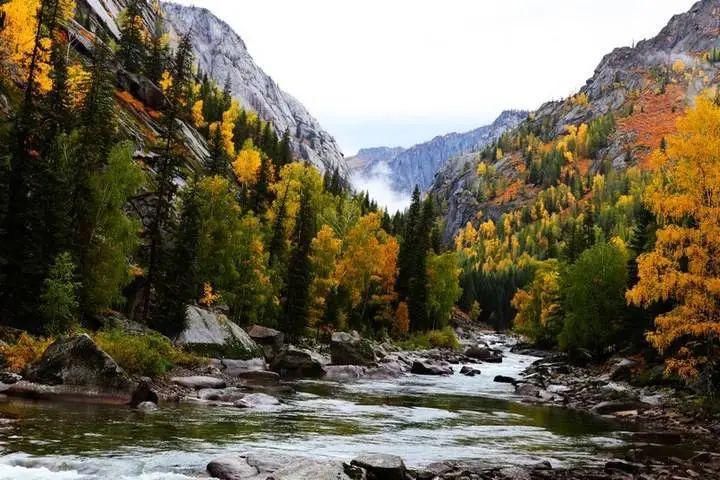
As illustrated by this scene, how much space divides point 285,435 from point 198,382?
441 inches

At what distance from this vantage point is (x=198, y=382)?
29.6 metres

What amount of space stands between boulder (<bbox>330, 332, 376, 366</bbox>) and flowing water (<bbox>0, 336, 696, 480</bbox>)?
1721 cm

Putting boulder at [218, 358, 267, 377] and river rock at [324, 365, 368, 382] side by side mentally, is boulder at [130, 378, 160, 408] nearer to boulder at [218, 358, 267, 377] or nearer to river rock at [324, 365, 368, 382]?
boulder at [218, 358, 267, 377]

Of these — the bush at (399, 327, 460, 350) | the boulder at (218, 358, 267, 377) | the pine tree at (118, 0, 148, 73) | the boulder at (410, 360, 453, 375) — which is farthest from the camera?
the pine tree at (118, 0, 148, 73)

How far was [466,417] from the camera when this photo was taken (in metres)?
27.3

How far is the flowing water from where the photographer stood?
14273 millimetres

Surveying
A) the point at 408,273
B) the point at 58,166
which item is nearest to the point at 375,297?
the point at 408,273

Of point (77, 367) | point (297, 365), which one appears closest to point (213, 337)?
point (297, 365)

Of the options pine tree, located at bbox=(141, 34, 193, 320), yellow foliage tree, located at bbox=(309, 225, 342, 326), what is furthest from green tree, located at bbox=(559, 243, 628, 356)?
pine tree, located at bbox=(141, 34, 193, 320)

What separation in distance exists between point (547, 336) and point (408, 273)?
23.0 meters

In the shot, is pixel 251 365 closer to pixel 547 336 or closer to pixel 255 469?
pixel 255 469

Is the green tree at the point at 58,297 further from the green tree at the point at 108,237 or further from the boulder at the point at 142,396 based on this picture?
the boulder at the point at 142,396

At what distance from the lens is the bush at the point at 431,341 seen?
73188 mm

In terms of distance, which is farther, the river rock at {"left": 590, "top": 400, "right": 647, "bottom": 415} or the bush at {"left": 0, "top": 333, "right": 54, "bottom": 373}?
the river rock at {"left": 590, "top": 400, "right": 647, "bottom": 415}
